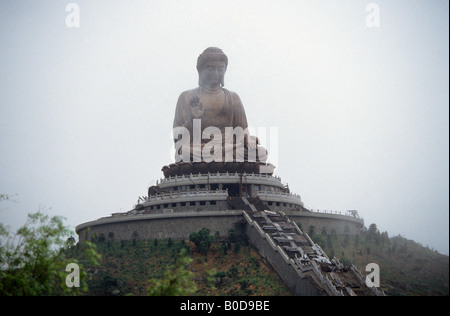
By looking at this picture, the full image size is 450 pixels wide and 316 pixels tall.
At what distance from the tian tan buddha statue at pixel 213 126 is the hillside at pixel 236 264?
411 inches

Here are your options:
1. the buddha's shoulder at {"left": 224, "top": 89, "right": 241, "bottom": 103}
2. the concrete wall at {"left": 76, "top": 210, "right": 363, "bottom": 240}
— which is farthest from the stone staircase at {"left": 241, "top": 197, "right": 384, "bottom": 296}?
the buddha's shoulder at {"left": 224, "top": 89, "right": 241, "bottom": 103}

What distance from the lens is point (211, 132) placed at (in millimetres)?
44438

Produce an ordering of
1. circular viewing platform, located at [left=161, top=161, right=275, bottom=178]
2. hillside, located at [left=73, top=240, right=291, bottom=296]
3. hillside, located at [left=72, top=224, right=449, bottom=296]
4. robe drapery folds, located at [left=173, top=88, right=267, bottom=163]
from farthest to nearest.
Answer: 1. robe drapery folds, located at [left=173, top=88, right=267, bottom=163]
2. circular viewing platform, located at [left=161, top=161, right=275, bottom=178]
3. hillside, located at [left=73, top=240, right=291, bottom=296]
4. hillside, located at [left=72, top=224, right=449, bottom=296]

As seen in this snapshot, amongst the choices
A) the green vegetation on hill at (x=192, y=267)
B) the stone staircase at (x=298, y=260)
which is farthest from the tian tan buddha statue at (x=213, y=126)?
the green vegetation on hill at (x=192, y=267)

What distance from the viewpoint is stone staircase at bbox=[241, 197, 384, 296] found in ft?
78.8

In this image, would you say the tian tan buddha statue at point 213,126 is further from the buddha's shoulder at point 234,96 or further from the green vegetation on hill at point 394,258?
the green vegetation on hill at point 394,258

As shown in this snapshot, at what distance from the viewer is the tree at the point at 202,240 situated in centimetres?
2930

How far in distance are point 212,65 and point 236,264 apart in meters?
23.5

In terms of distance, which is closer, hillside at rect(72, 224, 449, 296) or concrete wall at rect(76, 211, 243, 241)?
hillside at rect(72, 224, 449, 296)

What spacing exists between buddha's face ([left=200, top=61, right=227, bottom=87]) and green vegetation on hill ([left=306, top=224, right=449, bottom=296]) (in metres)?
18.5

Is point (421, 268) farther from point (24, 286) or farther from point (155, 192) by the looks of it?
point (155, 192)

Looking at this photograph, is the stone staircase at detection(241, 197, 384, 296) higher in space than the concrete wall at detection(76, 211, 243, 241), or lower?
lower

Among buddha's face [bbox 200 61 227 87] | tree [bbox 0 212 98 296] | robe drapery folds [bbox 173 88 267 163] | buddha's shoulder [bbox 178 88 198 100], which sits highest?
buddha's face [bbox 200 61 227 87]

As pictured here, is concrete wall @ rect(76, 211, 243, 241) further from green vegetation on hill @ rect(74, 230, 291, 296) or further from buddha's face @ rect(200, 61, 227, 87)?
buddha's face @ rect(200, 61, 227, 87)
